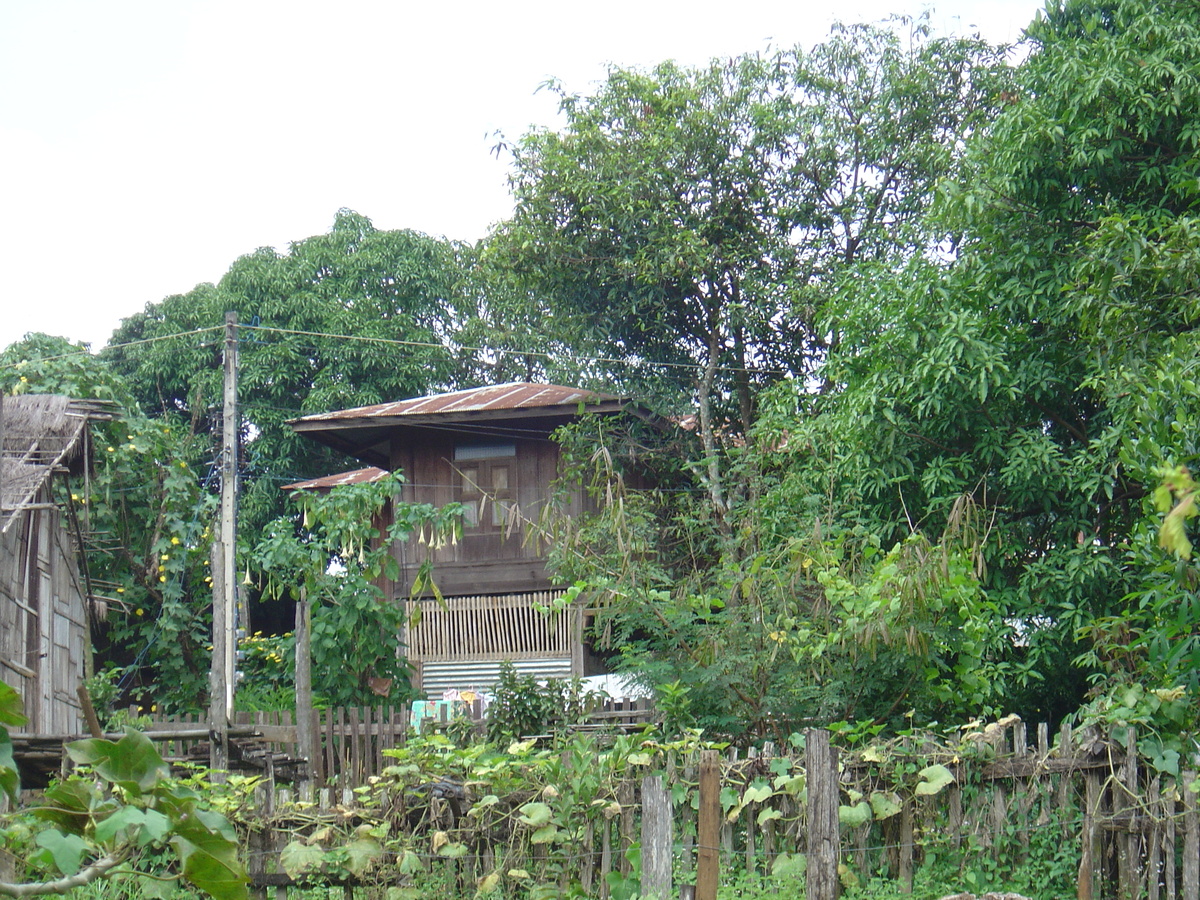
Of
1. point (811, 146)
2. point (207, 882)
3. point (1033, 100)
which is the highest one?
point (811, 146)

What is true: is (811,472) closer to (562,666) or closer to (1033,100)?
(1033,100)

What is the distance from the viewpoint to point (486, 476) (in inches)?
728

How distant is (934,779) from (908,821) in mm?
323

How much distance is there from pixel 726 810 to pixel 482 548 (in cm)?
1210

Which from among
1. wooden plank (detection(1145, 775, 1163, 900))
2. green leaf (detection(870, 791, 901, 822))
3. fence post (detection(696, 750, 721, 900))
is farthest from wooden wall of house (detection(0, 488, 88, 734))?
wooden plank (detection(1145, 775, 1163, 900))

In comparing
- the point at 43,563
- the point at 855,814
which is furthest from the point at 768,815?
the point at 43,563

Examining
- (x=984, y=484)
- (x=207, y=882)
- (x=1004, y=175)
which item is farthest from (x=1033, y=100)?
(x=207, y=882)

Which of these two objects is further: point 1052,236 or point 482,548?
point 482,548

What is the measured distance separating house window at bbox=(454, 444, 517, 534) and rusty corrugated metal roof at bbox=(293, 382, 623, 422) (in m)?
0.78

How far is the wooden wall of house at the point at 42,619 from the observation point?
1304cm

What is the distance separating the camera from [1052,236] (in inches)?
451

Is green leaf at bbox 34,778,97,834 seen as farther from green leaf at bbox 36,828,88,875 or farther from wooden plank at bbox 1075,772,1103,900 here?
wooden plank at bbox 1075,772,1103,900

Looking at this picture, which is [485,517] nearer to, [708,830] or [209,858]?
[708,830]

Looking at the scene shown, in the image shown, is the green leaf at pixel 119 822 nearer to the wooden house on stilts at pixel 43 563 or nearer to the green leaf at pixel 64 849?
the green leaf at pixel 64 849
